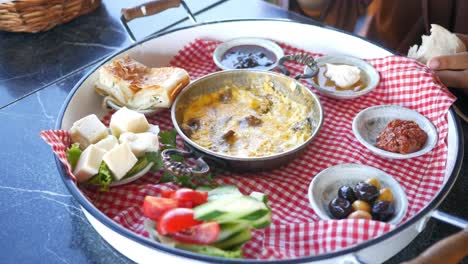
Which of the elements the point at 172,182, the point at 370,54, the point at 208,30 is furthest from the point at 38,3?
the point at 370,54

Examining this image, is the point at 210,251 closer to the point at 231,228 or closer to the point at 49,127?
the point at 231,228

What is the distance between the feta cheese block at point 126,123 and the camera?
1.98 meters

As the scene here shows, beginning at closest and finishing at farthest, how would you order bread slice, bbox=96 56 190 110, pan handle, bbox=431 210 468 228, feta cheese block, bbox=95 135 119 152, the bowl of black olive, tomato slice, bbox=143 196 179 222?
pan handle, bbox=431 210 468 228
tomato slice, bbox=143 196 179 222
the bowl of black olive
feta cheese block, bbox=95 135 119 152
bread slice, bbox=96 56 190 110

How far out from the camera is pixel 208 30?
272 centimetres

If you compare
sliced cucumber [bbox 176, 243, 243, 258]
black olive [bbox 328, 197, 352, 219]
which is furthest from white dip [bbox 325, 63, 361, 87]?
sliced cucumber [bbox 176, 243, 243, 258]

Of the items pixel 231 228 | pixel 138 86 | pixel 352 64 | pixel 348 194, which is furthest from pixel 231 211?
pixel 352 64

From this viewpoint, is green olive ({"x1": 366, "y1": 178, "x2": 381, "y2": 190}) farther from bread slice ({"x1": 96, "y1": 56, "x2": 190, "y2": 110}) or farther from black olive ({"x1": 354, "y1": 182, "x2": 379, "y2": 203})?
bread slice ({"x1": 96, "y1": 56, "x2": 190, "y2": 110})

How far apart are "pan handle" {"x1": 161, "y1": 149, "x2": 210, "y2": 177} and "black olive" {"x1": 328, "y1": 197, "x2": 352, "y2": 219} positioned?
0.47 meters

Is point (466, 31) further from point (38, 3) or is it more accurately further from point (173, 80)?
point (38, 3)

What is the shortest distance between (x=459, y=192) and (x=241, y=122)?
912mm

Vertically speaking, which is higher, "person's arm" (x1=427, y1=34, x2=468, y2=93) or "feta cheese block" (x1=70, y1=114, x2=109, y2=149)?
"person's arm" (x1=427, y1=34, x2=468, y2=93)

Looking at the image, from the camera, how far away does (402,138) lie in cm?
200

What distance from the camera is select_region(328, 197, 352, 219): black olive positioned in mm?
1668

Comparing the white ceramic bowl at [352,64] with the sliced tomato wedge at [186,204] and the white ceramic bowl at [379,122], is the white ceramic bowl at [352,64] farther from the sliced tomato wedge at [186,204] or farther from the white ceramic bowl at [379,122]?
the sliced tomato wedge at [186,204]
